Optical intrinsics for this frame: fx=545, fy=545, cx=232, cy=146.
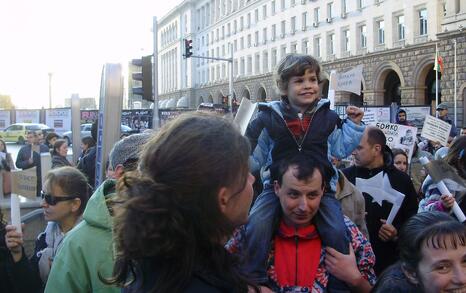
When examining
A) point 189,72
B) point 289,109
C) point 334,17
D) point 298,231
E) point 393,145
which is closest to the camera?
point 298,231

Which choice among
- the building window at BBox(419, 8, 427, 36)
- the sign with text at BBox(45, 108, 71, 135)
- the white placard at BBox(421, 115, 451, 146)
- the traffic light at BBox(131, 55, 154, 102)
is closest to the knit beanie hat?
the traffic light at BBox(131, 55, 154, 102)

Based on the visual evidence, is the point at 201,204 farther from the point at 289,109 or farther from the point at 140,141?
the point at 289,109

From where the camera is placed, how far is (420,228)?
244 cm

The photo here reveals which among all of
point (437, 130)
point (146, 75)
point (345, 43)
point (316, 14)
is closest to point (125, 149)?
point (146, 75)

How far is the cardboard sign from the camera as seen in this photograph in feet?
13.7

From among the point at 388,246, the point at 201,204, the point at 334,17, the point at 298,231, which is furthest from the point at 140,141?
the point at 334,17

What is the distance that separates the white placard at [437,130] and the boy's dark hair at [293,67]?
21.6 ft

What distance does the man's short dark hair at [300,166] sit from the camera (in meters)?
2.78

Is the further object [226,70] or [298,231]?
[226,70]

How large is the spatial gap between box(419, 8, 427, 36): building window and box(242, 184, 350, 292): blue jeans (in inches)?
1477

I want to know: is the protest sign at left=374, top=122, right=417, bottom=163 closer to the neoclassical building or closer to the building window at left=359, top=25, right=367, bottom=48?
the neoclassical building

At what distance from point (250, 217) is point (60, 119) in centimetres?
2515

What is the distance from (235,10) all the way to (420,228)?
73805 mm

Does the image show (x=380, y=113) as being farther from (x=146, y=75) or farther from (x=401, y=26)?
(x=401, y=26)
